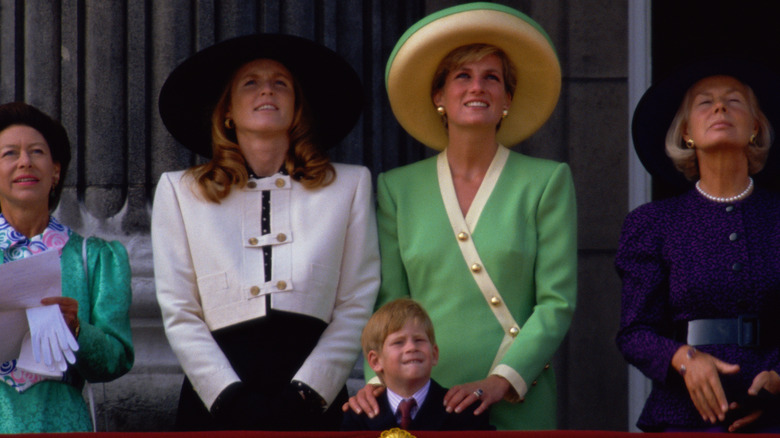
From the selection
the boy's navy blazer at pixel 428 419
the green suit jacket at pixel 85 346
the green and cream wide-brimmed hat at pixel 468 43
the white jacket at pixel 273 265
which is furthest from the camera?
the green and cream wide-brimmed hat at pixel 468 43

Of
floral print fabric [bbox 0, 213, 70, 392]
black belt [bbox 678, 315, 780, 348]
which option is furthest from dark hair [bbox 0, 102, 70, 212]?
black belt [bbox 678, 315, 780, 348]

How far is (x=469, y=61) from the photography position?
14.8 feet

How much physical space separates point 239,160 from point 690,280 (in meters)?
1.40

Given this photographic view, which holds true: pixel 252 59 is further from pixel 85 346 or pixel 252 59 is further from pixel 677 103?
pixel 677 103

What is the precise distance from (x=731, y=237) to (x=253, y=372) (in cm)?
141

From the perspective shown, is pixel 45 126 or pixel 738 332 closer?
pixel 738 332

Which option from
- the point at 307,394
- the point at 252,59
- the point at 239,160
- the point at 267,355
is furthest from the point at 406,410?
the point at 252,59

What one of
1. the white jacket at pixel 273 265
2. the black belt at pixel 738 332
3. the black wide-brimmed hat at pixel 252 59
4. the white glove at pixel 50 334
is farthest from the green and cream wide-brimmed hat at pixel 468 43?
the white glove at pixel 50 334

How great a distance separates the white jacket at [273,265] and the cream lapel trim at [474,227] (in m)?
0.25

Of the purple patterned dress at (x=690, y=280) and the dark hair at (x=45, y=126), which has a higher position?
the dark hair at (x=45, y=126)

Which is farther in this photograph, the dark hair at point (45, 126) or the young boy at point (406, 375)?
the dark hair at point (45, 126)

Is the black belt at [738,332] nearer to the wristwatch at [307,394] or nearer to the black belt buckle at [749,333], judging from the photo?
the black belt buckle at [749,333]

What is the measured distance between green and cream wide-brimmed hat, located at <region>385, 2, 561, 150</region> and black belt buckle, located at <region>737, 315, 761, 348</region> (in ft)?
3.44

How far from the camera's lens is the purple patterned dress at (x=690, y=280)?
13.3 ft
